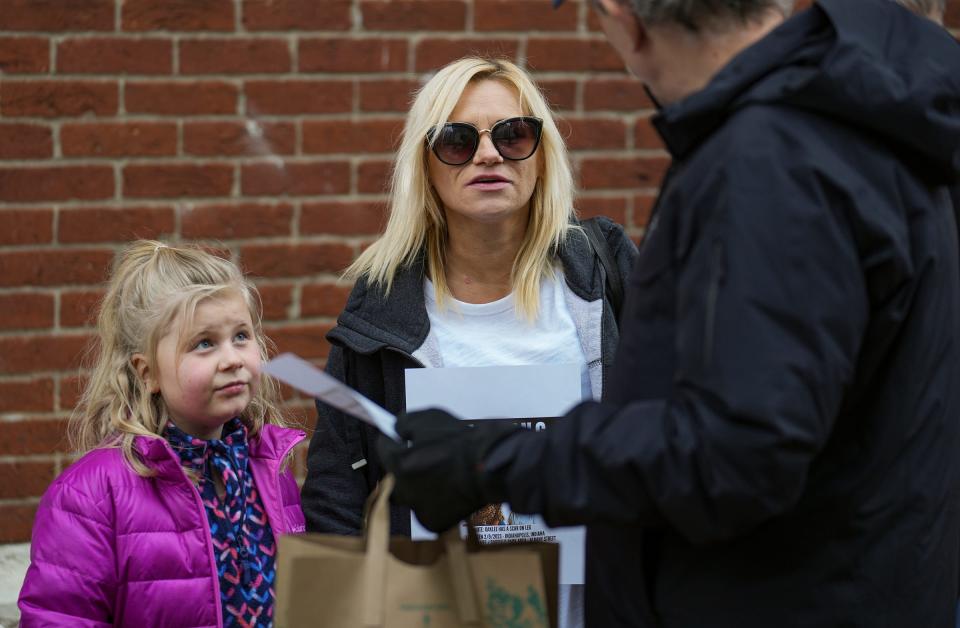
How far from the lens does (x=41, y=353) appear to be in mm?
3602

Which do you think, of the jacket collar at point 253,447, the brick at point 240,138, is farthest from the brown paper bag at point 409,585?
the brick at point 240,138

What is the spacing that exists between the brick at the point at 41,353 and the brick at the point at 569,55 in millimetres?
1654

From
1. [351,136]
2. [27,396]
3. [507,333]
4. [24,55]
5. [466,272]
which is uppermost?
[24,55]

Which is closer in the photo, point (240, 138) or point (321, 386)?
point (321, 386)

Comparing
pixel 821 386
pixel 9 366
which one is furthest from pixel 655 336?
pixel 9 366

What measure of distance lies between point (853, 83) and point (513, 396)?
3.60 ft

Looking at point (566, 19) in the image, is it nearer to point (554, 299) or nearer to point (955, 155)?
point (554, 299)

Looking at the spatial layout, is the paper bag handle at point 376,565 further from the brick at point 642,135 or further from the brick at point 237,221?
the brick at point 642,135

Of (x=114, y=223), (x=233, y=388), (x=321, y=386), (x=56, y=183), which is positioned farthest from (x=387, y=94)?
(x=321, y=386)

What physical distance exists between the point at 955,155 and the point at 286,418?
8.55 ft

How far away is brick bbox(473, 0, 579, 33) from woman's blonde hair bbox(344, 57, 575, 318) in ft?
3.80

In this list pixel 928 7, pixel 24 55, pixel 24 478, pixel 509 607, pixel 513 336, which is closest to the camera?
pixel 509 607

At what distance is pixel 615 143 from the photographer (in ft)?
13.0

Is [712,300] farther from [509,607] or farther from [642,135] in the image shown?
[642,135]
